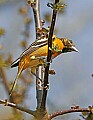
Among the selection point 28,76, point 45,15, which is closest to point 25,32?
point 28,76

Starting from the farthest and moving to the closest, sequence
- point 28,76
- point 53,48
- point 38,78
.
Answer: point 28,76
point 38,78
point 53,48

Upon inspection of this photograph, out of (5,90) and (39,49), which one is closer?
(39,49)

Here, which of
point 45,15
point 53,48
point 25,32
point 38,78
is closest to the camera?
point 53,48

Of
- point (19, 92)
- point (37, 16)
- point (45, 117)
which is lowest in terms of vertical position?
point (45, 117)

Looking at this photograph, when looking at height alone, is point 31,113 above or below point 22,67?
below

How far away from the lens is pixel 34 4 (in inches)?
59.9

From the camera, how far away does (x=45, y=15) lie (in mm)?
1902

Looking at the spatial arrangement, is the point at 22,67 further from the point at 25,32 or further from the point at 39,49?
the point at 25,32

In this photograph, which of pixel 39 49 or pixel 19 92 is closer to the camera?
pixel 39 49

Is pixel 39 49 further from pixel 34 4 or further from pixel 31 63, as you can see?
pixel 34 4

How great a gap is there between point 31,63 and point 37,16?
0.63 ft

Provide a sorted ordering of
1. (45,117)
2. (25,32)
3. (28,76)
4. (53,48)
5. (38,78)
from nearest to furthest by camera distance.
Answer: (53,48), (45,117), (38,78), (28,76), (25,32)

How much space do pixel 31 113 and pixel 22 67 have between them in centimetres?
40

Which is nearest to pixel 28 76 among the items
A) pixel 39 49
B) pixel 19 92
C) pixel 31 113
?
pixel 19 92
